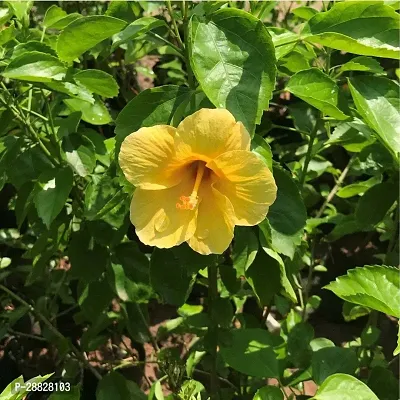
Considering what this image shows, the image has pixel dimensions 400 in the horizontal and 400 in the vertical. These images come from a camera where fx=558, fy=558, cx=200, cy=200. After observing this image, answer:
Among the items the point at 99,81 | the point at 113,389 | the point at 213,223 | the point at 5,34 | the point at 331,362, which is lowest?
the point at 113,389

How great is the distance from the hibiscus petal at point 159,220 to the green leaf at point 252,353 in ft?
1.63

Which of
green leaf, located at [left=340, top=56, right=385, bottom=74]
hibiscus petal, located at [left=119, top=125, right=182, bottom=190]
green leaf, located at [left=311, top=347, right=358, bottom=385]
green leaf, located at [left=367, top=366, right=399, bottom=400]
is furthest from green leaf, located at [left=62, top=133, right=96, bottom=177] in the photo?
green leaf, located at [left=367, top=366, right=399, bottom=400]

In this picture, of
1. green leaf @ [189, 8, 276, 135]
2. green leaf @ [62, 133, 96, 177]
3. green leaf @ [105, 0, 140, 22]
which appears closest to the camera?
green leaf @ [189, 8, 276, 135]

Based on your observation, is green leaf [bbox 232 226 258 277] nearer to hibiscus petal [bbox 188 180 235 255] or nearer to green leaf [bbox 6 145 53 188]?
hibiscus petal [bbox 188 180 235 255]

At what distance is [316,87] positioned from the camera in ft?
3.43

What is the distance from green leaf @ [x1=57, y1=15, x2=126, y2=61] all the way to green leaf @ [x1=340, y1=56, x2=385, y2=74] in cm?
47

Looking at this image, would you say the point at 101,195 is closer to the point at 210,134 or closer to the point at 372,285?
the point at 210,134

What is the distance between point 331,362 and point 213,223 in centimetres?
57

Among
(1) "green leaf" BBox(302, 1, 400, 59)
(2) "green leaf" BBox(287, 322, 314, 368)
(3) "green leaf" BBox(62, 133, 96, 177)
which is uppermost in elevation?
(1) "green leaf" BBox(302, 1, 400, 59)

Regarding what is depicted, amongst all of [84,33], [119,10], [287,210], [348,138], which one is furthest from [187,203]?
[348,138]

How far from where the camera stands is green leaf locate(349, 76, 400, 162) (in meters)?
0.97

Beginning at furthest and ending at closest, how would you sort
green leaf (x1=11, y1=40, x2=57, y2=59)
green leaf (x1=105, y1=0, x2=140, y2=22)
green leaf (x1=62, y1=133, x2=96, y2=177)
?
green leaf (x1=62, y1=133, x2=96, y2=177), green leaf (x1=105, y1=0, x2=140, y2=22), green leaf (x1=11, y1=40, x2=57, y2=59)

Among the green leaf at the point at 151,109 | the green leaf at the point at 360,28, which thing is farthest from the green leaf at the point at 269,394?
the green leaf at the point at 360,28

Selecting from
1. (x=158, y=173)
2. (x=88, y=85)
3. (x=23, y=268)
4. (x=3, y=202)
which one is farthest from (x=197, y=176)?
(x=3, y=202)
